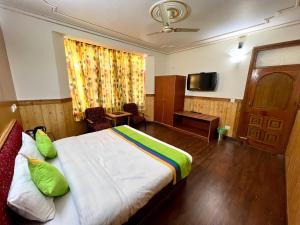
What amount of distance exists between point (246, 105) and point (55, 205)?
12.7 ft

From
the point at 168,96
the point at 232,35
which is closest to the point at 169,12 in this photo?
the point at 232,35

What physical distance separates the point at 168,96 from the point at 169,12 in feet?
7.98

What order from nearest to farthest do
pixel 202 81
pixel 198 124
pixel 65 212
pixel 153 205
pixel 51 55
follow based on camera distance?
pixel 65 212 < pixel 153 205 < pixel 51 55 < pixel 202 81 < pixel 198 124

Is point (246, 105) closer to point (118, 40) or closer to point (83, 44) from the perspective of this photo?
point (118, 40)

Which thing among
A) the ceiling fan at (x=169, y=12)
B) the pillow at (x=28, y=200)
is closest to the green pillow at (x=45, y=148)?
the pillow at (x=28, y=200)

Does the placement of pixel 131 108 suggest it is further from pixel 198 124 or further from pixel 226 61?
pixel 226 61

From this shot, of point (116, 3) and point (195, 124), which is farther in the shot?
point (195, 124)

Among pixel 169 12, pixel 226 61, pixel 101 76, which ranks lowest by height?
pixel 101 76

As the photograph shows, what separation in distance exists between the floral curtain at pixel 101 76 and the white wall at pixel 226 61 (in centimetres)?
169

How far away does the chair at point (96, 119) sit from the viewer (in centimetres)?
316

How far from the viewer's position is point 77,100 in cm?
326

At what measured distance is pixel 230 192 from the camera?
1788 millimetres

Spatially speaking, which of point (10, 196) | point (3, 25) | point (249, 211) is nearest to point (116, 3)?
point (3, 25)

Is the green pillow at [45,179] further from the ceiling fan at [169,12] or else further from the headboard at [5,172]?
the ceiling fan at [169,12]
